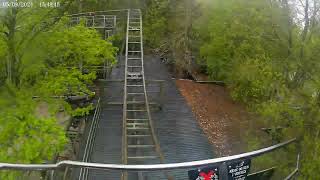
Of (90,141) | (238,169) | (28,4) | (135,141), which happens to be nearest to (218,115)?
(135,141)

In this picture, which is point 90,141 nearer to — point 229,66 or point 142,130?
point 142,130

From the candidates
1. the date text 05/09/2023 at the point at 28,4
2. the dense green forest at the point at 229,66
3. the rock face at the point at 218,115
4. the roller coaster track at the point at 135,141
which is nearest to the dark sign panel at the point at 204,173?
the roller coaster track at the point at 135,141

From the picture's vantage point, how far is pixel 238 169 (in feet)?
11.7

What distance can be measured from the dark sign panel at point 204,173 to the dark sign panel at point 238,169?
15 centimetres

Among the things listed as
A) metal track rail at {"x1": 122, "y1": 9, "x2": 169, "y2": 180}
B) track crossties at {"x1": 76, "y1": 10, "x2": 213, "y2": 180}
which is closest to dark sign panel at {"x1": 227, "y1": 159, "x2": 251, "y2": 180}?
track crossties at {"x1": 76, "y1": 10, "x2": 213, "y2": 180}

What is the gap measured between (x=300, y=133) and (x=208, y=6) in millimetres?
13510

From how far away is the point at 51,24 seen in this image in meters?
10.5

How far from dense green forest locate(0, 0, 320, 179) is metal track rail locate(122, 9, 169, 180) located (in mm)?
1632

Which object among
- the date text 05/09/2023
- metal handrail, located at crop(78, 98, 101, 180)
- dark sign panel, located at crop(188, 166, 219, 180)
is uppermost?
the date text 05/09/2023

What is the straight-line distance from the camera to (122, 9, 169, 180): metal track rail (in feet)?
34.2

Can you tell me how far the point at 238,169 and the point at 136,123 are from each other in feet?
27.7

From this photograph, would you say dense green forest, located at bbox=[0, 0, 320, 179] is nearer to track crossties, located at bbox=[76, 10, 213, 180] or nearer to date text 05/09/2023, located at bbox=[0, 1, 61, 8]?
date text 05/09/2023, located at bbox=[0, 1, 61, 8]

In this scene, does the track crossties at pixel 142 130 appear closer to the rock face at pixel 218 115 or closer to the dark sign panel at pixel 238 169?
the rock face at pixel 218 115

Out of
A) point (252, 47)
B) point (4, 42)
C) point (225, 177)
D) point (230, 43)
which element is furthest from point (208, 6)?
point (225, 177)
